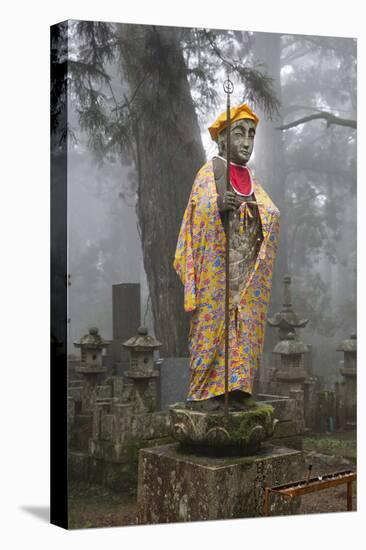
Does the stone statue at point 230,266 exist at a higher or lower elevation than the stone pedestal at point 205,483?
higher

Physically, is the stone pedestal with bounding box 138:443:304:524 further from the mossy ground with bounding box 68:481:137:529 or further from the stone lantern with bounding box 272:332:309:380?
the stone lantern with bounding box 272:332:309:380

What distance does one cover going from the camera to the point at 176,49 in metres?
10.7

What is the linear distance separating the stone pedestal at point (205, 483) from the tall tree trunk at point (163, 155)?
125 cm

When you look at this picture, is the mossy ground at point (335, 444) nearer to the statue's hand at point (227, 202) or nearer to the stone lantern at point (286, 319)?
the stone lantern at point (286, 319)

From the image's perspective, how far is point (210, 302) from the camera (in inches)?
401

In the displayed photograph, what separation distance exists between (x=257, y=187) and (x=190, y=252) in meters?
0.95

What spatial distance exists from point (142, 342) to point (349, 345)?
2204 millimetres

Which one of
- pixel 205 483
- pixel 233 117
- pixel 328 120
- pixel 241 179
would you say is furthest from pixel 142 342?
pixel 328 120

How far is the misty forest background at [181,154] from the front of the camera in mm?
10102

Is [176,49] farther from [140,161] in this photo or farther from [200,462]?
[200,462]

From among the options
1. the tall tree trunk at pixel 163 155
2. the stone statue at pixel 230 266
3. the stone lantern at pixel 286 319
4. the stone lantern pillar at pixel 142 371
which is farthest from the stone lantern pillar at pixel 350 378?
the stone lantern pillar at pixel 142 371

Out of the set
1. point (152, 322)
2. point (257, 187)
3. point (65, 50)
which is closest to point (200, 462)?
point (152, 322)

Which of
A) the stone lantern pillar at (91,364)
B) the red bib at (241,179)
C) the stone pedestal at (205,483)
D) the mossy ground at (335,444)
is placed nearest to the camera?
the stone pedestal at (205,483)

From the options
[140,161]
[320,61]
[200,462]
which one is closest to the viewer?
[200,462]
